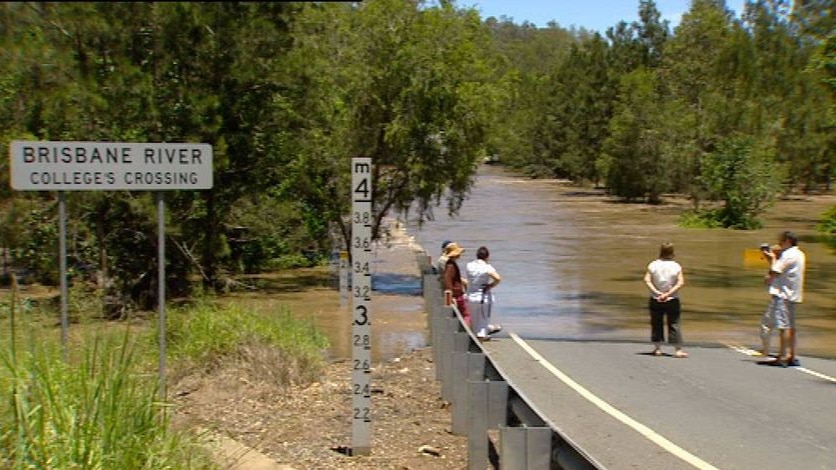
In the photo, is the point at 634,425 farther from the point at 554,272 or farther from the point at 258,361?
the point at 554,272

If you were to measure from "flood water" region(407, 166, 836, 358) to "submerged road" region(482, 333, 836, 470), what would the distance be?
2.84 m

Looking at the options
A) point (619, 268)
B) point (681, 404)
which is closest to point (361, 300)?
point (681, 404)

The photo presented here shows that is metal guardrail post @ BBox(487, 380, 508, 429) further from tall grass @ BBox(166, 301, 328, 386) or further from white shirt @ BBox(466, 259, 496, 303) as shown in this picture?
white shirt @ BBox(466, 259, 496, 303)

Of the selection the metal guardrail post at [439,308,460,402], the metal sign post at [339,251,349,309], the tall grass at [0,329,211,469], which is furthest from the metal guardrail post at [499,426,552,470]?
the metal sign post at [339,251,349,309]

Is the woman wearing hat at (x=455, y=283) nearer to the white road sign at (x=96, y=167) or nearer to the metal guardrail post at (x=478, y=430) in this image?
the metal guardrail post at (x=478, y=430)

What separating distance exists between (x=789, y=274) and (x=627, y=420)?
5025mm

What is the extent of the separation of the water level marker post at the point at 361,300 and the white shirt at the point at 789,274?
26.5 feet

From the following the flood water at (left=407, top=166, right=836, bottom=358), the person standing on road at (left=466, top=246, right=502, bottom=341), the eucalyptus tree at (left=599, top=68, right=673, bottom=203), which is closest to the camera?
the person standing on road at (left=466, top=246, right=502, bottom=341)

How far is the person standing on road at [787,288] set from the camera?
15.1 metres

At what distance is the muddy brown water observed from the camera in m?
20.4

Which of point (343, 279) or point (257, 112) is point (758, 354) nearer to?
point (343, 279)

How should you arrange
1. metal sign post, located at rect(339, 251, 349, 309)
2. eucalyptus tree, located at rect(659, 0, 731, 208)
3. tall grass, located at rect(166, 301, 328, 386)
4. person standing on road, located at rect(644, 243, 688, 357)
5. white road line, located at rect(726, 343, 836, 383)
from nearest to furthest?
1. tall grass, located at rect(166, 301, 328, 386)
2. white road line, located at rect(726, 343, 836, 383)
3. person standing on road, located at rect(644, 243, 688, 357)
4. metal sign post, located at rect(339, 251, 349, 309)
5. eucalyptus tree, located at rect(659, 0, 731, 208)

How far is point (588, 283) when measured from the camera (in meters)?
29.7

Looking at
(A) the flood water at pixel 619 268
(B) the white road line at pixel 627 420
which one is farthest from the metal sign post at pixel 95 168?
(A) the flood water at pixel 619 268
